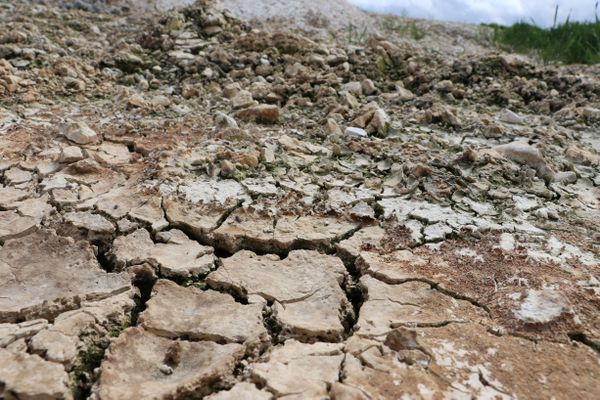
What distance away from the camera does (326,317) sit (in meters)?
1.88

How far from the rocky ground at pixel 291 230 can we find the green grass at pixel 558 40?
2.32 m

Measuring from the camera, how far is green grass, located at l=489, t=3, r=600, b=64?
6.50 m

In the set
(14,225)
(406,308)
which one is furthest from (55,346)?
(406,308)

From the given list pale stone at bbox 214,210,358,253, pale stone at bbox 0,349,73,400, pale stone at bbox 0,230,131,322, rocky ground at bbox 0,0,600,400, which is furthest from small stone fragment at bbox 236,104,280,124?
pale stone at bbox 0,349,73,400

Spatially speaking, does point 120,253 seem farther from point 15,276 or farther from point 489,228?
point 489,228

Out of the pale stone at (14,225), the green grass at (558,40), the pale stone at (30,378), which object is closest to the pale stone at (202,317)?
the pale stone at (30,378)

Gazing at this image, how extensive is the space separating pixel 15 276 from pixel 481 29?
26.4 feet

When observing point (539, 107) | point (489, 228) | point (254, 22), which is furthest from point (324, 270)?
point (254, 22)

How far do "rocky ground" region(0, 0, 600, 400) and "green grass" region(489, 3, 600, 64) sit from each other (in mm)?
2320

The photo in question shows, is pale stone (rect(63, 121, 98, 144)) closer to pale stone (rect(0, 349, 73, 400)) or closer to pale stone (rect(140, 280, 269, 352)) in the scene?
pale stone (rect(140, 280, 269, 352))

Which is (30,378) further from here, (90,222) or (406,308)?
(406,308)

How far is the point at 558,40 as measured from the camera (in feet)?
23.4

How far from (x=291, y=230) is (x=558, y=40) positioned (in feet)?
20.7

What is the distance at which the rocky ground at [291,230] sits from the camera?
163 centimetres
